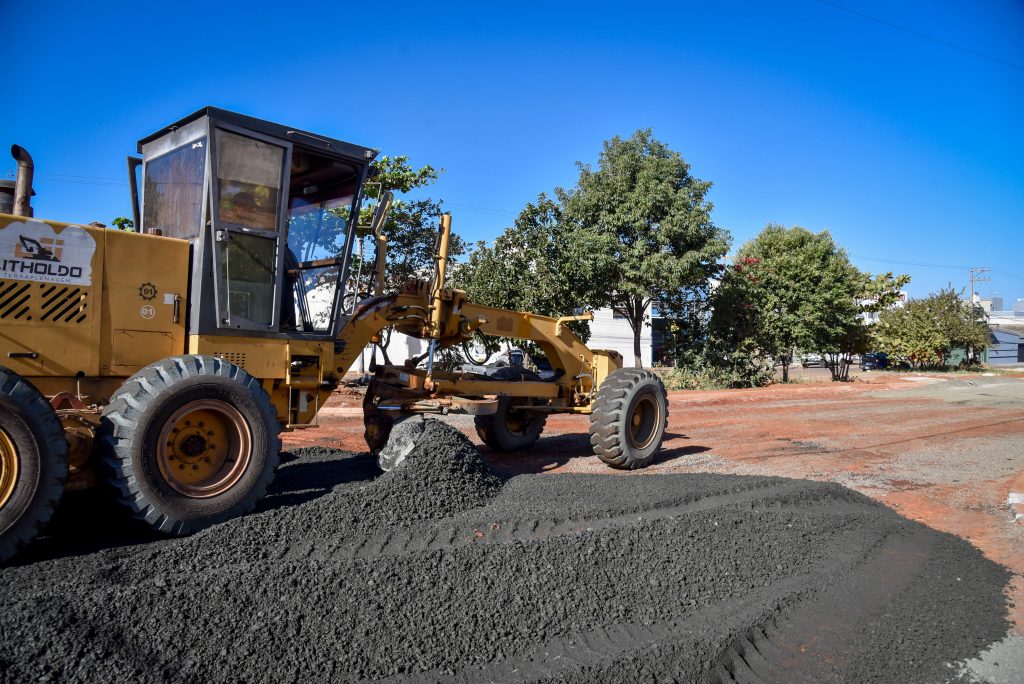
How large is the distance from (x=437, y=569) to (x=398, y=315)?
334 cm

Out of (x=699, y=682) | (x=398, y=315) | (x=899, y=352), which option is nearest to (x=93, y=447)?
(x=398, y=315)

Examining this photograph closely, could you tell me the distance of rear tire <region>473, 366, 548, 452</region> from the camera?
8.43 m

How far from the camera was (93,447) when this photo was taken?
166 inches

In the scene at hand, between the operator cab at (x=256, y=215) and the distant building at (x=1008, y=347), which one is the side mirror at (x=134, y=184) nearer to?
the operator cab at (x=256, y=215)

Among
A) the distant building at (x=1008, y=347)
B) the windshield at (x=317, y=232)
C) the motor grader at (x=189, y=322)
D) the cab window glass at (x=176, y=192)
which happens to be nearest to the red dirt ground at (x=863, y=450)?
the windshield at (x=317, y=232)

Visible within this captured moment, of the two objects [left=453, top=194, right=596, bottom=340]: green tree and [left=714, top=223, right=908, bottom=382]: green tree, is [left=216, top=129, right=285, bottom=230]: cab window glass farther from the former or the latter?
[left=714, top=223, right=908, bottom=382]: green tree

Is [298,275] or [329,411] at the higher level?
[298,275]

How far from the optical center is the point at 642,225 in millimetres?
19688

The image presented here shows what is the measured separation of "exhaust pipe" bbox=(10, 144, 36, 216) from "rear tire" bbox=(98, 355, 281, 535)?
4.92 ft

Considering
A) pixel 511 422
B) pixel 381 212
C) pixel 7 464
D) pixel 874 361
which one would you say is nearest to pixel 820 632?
pixel 381 212

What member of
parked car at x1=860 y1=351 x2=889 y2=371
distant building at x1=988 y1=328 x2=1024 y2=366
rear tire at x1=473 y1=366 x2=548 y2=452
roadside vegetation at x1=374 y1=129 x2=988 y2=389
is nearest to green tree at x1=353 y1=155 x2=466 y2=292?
roadside vegetation at x1=374 y1=129 x2=988 y2=389

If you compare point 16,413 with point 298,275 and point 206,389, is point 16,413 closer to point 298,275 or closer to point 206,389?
Result: point 206,389

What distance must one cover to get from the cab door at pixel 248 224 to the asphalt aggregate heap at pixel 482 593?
1430 mm

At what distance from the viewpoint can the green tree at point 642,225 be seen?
766 inches
